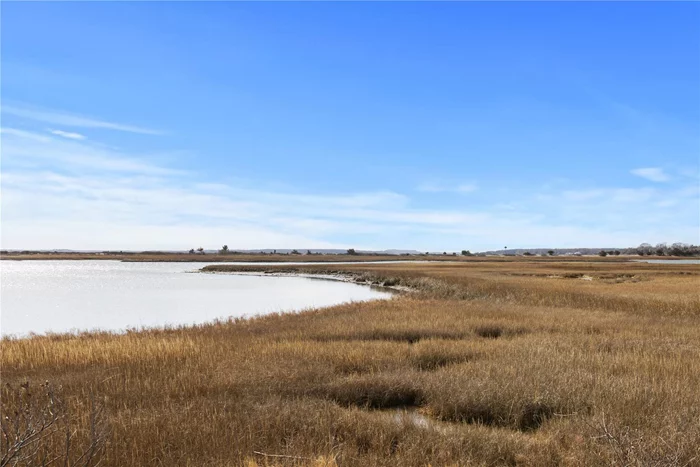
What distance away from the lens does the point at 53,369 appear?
35.7 feet

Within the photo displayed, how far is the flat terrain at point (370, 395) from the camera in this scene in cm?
589

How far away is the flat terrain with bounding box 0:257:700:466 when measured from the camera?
19.3 ft

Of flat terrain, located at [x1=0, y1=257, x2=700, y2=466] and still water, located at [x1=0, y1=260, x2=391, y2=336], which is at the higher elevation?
flat terrain, located at [x1=0, y1=257, x2=700, y2=466]

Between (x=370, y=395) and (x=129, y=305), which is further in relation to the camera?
(x=129, y=305)

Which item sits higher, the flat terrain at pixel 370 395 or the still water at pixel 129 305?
the flat terrain at pixel 370 395

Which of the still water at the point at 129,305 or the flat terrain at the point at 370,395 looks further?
the still water at the point at 129,305

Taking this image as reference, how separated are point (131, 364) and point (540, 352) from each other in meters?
9.75

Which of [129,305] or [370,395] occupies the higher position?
[370,395]

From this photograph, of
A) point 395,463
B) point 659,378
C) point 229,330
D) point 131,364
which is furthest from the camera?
point 229,330

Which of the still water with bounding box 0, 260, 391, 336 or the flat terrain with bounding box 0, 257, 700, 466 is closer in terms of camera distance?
the flat terrain with bounding box 0, 257, 700, 466

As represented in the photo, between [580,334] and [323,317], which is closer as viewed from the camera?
[580,334]

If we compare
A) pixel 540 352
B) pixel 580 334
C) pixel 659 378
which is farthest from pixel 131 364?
pixel 580 334

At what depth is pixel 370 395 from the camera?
8.96m

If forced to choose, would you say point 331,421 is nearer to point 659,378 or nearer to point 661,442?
point 661,442
